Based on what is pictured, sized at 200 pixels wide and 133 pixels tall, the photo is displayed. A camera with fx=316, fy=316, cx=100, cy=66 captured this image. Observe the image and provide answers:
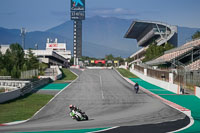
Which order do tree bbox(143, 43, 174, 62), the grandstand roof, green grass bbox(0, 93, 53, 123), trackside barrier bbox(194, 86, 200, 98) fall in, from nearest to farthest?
green grass bbox(0, 93, 53, 123), trackside barrier bbox(194, 86, 200, 98), tree bbox(143, 43, 174, 62), the grandstand roof

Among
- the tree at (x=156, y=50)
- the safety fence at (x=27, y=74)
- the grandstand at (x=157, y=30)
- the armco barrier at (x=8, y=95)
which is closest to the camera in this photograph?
the armco barrier at (x=8, y=95)

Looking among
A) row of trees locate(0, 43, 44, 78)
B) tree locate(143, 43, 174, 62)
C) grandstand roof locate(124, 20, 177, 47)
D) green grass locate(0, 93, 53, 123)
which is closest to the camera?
green grass locate(0, 93, 53, 123)

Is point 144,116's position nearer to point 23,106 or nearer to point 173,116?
point 173,116

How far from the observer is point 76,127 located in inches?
692

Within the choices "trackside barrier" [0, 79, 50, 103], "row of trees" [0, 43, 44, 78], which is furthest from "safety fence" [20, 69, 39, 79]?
"trackside barrier" [0, 79, 50, 103]

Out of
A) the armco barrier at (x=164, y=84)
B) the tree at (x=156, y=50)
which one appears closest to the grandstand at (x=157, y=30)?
the tree at (x=156, y=50)

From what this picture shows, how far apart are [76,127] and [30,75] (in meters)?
51.8

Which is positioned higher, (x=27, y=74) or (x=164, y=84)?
(x=27, y=74)

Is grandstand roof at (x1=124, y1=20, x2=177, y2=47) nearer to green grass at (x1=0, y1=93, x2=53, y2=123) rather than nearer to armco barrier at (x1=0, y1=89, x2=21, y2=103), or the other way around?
armco barrier at (x1=0, y1=89, x2=21, y2=103)

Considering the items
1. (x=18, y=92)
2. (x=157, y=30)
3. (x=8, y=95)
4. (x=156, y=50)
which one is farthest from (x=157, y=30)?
(x=8, y=95)

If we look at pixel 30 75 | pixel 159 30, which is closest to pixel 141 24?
pixel 159 30

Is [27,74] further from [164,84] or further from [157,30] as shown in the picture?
[157,30]

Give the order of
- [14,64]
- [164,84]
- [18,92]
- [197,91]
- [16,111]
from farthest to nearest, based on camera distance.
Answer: [14,64], [164,84], [197,91], [18,92], [16,111]

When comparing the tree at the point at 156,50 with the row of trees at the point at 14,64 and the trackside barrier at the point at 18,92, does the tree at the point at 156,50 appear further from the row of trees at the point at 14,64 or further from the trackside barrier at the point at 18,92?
the trackside barrier at the point at 18,92
